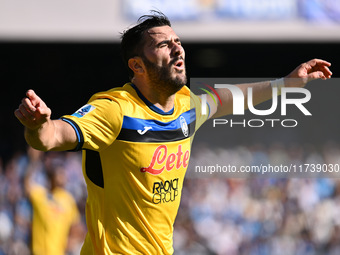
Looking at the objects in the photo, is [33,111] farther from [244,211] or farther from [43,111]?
[244,211]

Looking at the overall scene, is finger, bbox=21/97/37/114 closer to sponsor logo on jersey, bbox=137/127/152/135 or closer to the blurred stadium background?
sponsor logo on jersey, bbox=137/127/152/135

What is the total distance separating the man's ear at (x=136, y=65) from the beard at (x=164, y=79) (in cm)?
4

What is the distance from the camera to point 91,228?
405 cm

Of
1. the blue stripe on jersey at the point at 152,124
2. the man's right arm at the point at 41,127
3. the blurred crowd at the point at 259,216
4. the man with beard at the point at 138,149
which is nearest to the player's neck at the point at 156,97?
the man with beard at the point at 138,149

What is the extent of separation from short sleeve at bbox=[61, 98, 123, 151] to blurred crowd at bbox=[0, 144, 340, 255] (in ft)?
21.6

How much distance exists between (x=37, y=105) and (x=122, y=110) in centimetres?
79

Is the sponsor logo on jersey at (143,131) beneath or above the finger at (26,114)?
beneath

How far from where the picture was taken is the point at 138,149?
13.1 ft

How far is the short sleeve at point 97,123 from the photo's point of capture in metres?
3.64

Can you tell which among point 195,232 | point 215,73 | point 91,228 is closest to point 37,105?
point 91,228

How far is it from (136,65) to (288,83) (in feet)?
4.18

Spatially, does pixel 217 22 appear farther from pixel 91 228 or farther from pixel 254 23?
pixel 91 228

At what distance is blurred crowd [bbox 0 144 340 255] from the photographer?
1099 cm

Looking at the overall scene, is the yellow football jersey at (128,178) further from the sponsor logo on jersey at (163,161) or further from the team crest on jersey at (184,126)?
the team crest on jersey at (184,126)
